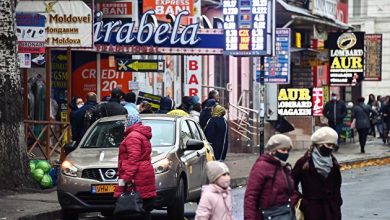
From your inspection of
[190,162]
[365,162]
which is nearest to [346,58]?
[365,162]

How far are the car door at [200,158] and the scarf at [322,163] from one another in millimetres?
6623

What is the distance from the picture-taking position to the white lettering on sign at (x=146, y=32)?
2452cm

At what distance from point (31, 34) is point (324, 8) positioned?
23.3 meters

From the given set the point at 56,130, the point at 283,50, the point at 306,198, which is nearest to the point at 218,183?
the point at 306,198

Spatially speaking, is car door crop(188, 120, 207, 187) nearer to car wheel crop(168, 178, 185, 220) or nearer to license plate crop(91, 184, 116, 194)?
car wheel crop(168, 178, 185, 220)

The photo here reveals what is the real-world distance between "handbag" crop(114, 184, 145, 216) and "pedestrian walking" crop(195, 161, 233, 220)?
9.43ft

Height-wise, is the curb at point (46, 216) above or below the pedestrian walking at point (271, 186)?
below

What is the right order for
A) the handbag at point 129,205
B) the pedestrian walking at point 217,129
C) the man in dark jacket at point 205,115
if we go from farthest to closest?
the man in dark jacket at point 205,115
the pedestrian walking at point 217,129
the handbag at point 129,205

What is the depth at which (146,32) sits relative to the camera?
2477 centimetres

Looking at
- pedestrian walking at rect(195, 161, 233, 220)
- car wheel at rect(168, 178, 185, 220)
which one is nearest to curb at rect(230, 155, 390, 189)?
car wheel at rect(168, 178, 185, 220)

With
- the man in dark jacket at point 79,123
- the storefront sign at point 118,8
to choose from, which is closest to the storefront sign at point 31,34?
the man in dark jacket at point 79,123

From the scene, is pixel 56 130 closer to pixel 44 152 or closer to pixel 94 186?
pixel 44 152

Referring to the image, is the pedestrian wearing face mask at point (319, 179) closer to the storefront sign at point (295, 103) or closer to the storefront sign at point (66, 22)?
the storefront sign at point (66, 22)

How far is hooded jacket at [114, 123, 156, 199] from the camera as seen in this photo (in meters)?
12.3
